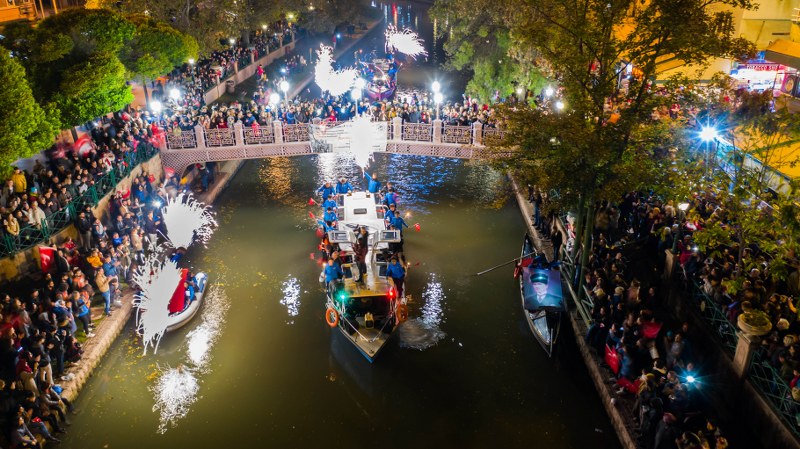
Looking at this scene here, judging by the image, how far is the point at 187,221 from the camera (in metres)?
23.4

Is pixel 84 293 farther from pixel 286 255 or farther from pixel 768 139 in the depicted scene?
pixel 768 139

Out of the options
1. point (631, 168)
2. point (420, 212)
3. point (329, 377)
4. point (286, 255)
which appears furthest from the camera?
point (420, 212)

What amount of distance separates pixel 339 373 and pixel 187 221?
11167 mm

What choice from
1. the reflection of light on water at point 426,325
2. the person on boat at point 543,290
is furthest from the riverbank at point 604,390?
the reflection of light on water at point 426,325

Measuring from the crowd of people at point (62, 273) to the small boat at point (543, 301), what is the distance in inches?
477

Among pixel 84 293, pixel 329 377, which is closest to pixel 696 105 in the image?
pixel 329 377

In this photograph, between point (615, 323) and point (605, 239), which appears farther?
point (605, 239)

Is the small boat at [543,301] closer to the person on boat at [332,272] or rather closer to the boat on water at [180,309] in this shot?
the person on boat at [332,272]

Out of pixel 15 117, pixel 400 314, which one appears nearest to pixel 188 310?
pixel 400 314

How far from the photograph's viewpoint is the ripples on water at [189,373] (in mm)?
14328

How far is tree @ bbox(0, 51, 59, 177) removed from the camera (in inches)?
620

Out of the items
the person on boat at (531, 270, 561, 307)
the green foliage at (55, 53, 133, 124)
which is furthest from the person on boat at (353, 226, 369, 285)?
the green foliage at (55, 53, 133, 124)

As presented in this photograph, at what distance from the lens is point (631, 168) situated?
48.1ft

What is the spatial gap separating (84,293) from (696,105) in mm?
16713
